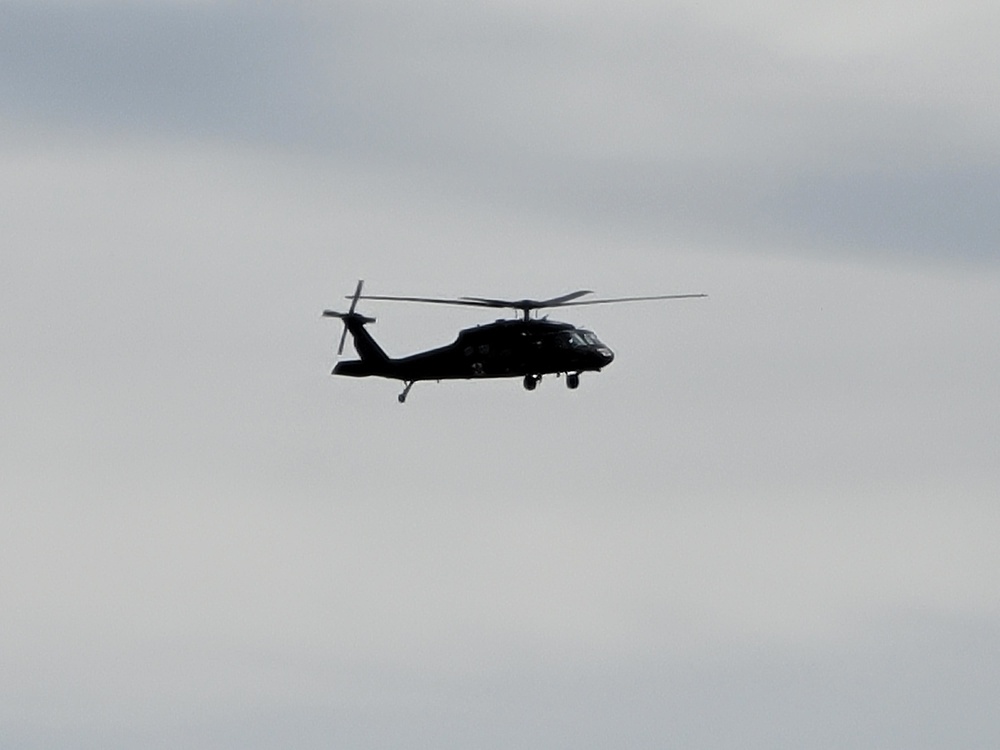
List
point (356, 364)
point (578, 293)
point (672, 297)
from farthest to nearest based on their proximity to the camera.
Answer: point (356, 364), point (578, 293), point (672, 297)

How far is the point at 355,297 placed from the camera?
17288 centimetres

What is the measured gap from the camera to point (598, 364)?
501ft

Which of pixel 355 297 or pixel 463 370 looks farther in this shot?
pixel 355 297

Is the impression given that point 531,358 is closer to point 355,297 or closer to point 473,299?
point 473,299

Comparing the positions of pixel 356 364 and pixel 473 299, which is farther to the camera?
pixel 356 364

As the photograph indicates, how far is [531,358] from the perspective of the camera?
15338 centimetres

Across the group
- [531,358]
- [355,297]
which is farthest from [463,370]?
[355,297]

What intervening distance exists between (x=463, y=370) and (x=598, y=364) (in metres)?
11.4

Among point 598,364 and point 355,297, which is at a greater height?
point 355,297

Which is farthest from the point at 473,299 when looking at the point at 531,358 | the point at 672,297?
the point at 672,297

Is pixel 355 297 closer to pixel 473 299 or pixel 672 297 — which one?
pixel 473 299

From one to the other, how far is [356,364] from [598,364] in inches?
1005

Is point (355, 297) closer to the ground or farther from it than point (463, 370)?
farther from it

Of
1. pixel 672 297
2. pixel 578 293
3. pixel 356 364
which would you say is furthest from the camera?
pixel 356 364
